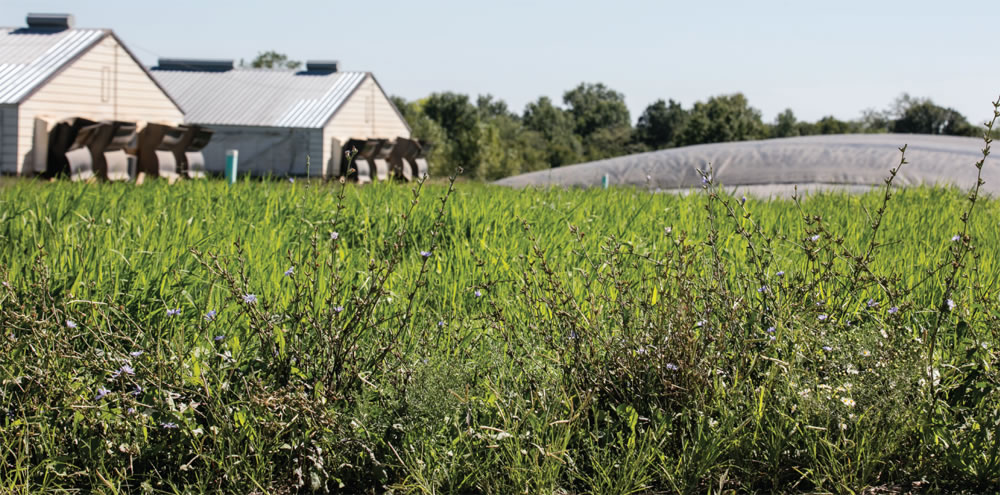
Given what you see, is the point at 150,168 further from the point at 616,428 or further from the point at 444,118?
the point at 444,118

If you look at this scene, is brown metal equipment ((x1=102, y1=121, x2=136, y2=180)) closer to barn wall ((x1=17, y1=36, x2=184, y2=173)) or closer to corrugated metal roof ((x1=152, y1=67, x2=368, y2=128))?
barn wall ((x1=17, y1=36, x2=184, y2=173))

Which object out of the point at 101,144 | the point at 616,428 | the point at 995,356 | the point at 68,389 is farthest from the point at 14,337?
the point at 101,144

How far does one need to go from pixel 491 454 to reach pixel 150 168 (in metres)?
19.4

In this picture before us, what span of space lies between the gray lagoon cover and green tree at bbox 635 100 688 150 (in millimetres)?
81091

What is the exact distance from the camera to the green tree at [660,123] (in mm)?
96062

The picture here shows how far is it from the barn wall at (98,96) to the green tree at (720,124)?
50.1 meters

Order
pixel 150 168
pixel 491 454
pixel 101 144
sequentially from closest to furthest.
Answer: pixel 491 454
pixel 101 144
pixel 150 168

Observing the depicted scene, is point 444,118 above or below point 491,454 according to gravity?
above

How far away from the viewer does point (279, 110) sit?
1238 inches

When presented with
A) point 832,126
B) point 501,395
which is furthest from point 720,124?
point 501,395

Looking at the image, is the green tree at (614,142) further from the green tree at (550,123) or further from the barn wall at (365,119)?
the barn wall at (365,119)

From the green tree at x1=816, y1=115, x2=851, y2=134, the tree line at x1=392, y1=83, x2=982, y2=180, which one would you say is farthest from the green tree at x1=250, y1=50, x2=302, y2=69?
the green tree at x1=816, y1=115, x2=851, y2=134

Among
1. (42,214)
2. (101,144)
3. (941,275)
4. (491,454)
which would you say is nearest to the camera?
A: (491,454)

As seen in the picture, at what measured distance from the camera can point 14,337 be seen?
118 inches
